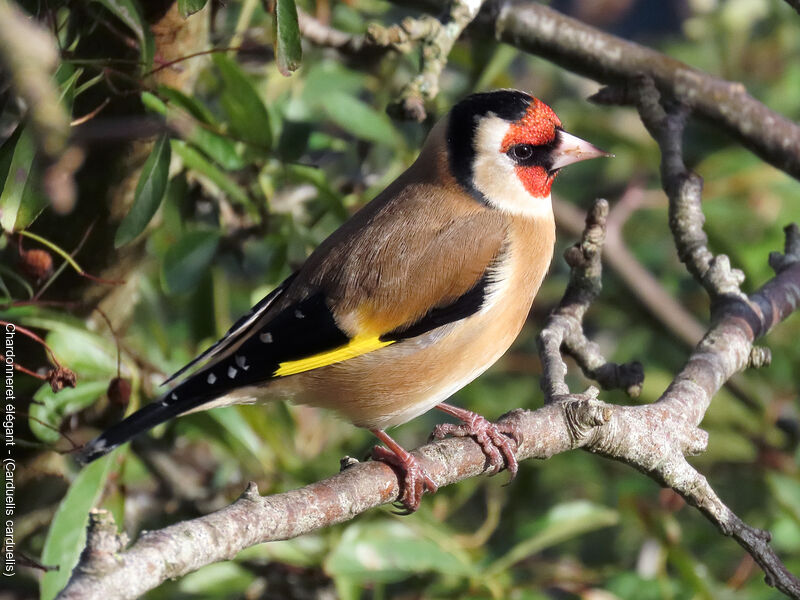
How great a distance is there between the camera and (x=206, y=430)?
3680mm

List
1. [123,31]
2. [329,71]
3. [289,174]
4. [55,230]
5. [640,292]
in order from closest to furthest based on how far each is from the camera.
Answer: [123,31] → [55,230] → [289,174] → [329,71] → [640,292]

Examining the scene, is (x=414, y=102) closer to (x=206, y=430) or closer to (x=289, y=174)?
(x=289, y=174)

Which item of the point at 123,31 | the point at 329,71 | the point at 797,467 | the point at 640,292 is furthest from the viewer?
the point at 640,292

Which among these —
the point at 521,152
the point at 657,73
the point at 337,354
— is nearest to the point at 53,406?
the point at 337,354

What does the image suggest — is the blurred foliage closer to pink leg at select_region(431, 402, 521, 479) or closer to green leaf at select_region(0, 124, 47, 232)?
green leaf at select_region(0, 124, 47, 232)

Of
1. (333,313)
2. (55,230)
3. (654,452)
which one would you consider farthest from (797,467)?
(55,230)

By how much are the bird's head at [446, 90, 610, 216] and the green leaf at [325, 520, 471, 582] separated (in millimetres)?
1259

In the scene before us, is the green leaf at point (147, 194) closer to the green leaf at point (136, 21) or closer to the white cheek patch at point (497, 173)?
the green leaf at point (136, 21)

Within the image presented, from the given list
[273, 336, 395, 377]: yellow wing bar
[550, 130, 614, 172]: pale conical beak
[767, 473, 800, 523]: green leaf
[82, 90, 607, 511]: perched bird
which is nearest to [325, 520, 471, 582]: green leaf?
[82, 90, 607, 511]: perched bird

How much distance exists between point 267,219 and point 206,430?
823 mm

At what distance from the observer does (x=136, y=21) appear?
2750 mm

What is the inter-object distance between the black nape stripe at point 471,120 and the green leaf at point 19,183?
1.52m

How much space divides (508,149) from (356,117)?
613mm

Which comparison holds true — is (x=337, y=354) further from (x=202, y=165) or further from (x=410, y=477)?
(x=202, y=165)
